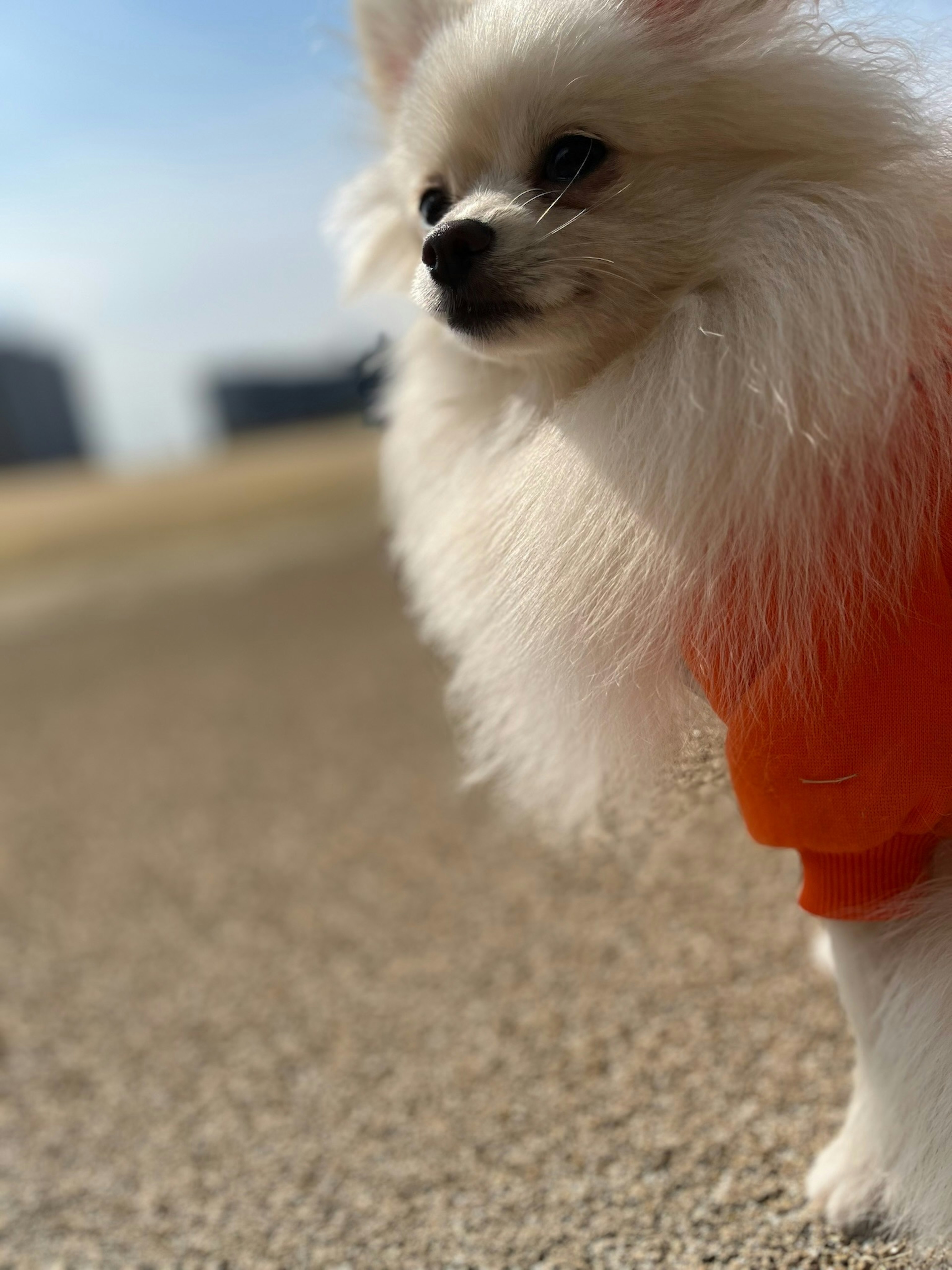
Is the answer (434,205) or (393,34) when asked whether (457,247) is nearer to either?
(434,205)

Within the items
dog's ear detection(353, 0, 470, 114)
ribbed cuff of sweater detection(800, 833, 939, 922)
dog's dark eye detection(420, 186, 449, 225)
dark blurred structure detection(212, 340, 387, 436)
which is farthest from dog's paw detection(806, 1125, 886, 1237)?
dark blurred structure detection(212, 340, 387, 436)

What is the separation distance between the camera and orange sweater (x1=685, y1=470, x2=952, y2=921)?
76 cm

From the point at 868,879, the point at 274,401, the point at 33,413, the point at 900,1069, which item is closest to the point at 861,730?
the point at 868,879

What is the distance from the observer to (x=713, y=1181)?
1.11 meters

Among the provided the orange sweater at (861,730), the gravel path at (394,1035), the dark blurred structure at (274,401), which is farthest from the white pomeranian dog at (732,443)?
the dark blurred structure at (274,401)

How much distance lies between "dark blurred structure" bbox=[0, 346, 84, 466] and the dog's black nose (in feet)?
135

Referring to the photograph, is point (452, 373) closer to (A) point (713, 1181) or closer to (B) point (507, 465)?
(B) point (507, 465)

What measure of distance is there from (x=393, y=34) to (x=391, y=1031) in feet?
4.44

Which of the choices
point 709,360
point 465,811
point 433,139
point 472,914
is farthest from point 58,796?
point 709,360

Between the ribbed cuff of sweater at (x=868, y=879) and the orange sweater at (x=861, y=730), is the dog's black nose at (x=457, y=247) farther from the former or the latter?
the ribbed cuff of sweater at (x=868, y=879)

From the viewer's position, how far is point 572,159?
0.94m

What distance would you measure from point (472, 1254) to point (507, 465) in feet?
2.77

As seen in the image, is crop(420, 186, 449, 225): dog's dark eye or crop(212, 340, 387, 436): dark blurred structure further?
crop(212, 340, 387, 436): dark blurred structure

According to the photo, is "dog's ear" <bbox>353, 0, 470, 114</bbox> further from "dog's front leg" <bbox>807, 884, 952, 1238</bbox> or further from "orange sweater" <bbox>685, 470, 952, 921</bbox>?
"dog's front leg" <bbox>807, 884, 952, 1238</bbox>
